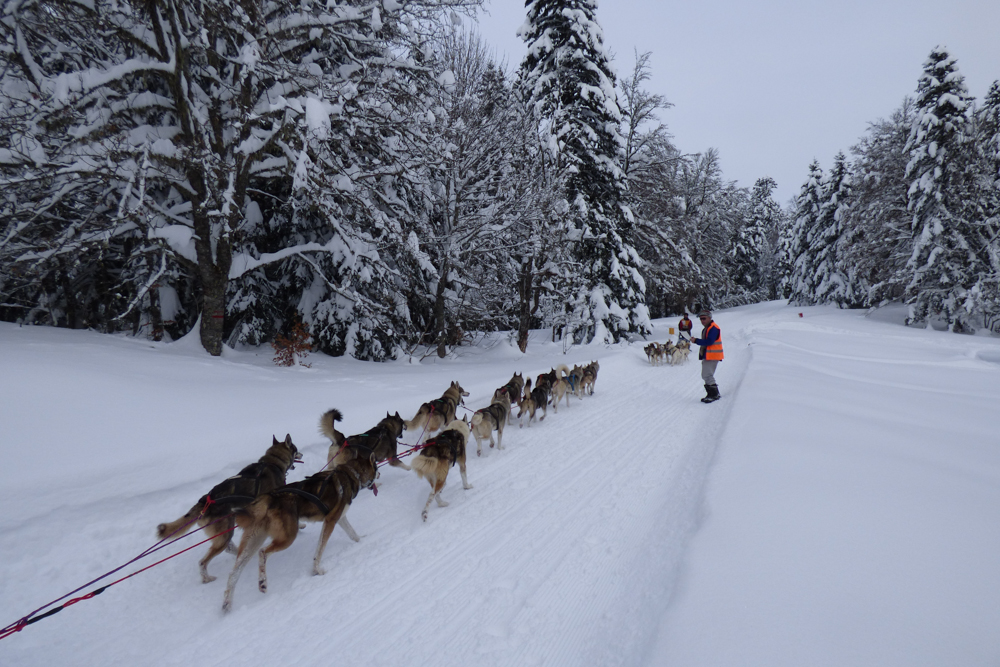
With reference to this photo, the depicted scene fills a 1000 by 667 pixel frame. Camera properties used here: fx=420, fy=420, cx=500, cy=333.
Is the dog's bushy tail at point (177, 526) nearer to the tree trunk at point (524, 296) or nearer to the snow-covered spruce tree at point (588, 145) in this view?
the tree trunk at point (524, 296)

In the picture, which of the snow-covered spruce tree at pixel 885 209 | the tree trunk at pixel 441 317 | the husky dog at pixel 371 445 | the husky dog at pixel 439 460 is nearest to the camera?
the husky dog at pixel 439 460

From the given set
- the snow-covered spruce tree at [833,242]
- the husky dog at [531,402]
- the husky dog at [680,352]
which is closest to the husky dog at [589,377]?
the husky dog at [531,402]

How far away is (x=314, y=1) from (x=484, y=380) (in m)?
8.31

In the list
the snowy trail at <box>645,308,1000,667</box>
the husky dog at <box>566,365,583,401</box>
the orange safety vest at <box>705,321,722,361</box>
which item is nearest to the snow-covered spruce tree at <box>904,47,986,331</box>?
the orange safety vest at <box>705,321,722,361</box>

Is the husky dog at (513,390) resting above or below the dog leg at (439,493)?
above

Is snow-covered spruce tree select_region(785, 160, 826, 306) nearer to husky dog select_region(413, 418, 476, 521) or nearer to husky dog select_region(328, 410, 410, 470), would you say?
husky dog select_region(413, 418, 476, 521)

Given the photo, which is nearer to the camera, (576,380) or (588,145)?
(576,380)

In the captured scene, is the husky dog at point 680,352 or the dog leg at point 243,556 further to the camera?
the husky dog at point 680,352

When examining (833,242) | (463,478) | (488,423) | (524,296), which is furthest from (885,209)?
(463,478)

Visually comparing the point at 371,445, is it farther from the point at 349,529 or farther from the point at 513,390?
the point at 513,390

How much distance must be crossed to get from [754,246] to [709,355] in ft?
158

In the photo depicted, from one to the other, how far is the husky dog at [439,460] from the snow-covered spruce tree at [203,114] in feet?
15.9

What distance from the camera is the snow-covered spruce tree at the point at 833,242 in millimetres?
33844

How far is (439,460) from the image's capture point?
4.49 metres
